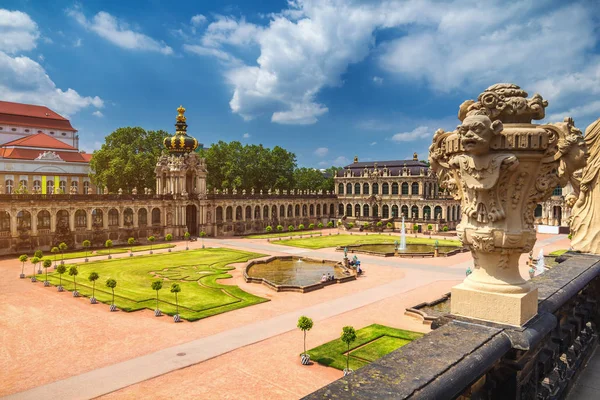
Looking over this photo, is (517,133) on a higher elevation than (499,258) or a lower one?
higher

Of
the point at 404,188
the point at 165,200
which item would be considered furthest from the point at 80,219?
the point at 404,188

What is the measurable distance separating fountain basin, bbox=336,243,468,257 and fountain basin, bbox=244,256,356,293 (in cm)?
820

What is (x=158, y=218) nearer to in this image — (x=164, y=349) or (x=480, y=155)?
(x=164, y=349)

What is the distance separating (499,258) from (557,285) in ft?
8.83

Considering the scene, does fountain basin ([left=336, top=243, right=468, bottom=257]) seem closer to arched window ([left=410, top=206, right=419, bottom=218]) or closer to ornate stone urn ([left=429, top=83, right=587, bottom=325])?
arched window ([left=410, top=206, right=419, bottom=218])

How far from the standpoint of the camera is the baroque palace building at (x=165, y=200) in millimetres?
52219

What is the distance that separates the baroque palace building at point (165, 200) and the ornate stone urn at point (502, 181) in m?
54.8

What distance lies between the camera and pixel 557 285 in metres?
7.66

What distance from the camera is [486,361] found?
15.5 feet

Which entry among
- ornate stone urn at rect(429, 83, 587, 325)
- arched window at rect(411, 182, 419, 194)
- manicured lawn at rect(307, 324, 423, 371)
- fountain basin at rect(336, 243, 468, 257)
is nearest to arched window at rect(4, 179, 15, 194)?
fountain basin at rect(336, 243, 468, 257)

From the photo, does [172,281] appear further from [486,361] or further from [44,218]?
[486,361]

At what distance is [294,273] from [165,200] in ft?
109

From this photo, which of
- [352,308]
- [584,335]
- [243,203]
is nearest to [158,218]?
[243,203]

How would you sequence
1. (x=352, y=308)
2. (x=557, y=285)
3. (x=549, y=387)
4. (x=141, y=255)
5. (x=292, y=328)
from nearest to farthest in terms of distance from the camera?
1. (x=549, y=387)
2. (x=557, y=285)
3. (x=292, y=328)
4. (x=352, y=308)
5. (x=141, y=255)
